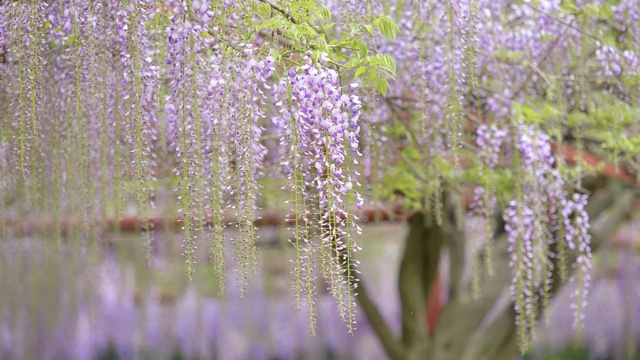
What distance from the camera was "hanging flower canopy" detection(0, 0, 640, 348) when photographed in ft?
9.34

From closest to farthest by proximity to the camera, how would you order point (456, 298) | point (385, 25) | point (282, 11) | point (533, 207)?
point (282, 11) < point (385, 25) < point (533, 207) < point (456, 298)

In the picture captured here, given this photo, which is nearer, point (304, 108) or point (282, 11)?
point (304, 108)

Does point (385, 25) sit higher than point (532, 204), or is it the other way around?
point (385, 25)

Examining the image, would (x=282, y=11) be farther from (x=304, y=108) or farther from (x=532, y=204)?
(x=532, y=204)

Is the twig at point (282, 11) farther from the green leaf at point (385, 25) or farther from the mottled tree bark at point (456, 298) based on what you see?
the mottled tree bark at point (456, 298)

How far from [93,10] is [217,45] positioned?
430mm

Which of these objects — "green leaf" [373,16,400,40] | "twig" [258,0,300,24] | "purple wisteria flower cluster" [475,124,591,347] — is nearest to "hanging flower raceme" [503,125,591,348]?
"purple wisteria flower cluster" [475,124,591,347]

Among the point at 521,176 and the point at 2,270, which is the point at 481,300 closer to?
the point at 521,176

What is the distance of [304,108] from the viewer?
285 centimetres

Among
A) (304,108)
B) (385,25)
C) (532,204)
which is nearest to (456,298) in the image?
(532,204)

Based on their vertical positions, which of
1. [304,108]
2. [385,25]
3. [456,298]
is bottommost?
[456,298]

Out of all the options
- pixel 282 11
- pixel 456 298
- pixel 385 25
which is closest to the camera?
pixel 282 11

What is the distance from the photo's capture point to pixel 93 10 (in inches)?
119

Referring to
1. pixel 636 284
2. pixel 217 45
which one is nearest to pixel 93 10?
pixel 217 45
